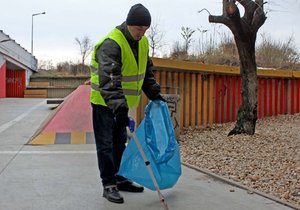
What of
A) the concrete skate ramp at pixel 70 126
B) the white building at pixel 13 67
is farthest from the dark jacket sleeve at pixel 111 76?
the white building at pixel 13 67

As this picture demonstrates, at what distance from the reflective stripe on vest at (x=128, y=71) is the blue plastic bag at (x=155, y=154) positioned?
0.26 metres

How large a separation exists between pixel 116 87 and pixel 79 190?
1411 millimetres

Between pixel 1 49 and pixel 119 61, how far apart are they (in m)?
27.1

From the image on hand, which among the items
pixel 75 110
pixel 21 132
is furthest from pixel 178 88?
pixel 21 132

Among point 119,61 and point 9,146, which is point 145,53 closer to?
point 119,61

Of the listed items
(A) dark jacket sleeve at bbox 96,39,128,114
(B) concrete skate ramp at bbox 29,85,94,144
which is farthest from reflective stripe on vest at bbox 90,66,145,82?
(B) concrete skate ramp at bbox 29,85,94,144

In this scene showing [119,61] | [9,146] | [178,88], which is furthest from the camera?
[178,88]

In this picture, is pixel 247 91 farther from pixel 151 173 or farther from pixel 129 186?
pixel 151 173

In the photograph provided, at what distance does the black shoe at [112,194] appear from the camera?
4.38 meters

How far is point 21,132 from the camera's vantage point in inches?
407

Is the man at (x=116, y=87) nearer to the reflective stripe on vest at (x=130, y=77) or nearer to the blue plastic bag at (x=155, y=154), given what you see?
the reflective stripe on vest at (x=130, y=77)

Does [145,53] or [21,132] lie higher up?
[145,53]

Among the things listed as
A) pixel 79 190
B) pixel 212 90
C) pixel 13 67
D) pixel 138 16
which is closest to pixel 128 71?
pixel 138 16

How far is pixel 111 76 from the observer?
4.19 m
